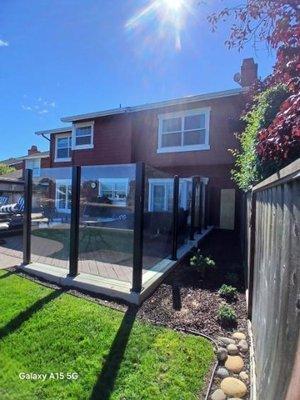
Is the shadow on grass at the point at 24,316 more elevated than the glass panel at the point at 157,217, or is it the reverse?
the glass panel at the point at 157,217

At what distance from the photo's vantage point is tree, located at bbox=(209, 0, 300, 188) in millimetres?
2094

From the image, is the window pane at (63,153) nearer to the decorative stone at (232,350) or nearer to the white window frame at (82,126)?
the white window frame at (82,126)

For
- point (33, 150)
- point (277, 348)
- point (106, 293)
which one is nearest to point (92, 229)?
point (106, 293)

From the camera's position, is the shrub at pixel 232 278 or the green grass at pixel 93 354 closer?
the green grass at pixel 93 354

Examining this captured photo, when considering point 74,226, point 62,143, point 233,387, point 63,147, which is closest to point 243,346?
point 233,387

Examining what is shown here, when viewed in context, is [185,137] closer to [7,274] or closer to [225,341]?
[7,274]

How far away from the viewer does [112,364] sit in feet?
10.0

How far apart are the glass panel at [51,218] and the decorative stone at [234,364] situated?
355 centimetres

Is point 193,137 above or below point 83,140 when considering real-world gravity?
below

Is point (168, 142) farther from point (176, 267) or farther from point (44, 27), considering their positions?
point (176, 267)

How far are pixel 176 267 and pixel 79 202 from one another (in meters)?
2.60

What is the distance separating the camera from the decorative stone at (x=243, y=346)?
3.39 m

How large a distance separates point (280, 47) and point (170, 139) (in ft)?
43.0

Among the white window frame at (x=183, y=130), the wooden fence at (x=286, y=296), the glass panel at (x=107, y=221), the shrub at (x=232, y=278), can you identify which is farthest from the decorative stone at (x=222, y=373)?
the white window frame at (x=183, y=130)
